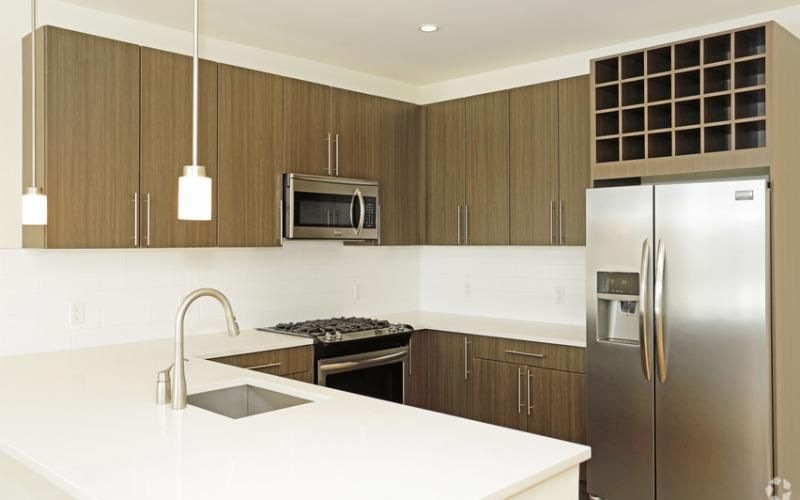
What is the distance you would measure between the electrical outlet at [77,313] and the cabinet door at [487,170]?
2.38m

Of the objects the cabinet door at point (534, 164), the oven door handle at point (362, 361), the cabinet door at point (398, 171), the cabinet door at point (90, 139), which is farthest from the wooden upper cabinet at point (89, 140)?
the cabinet door at point (534, 164)

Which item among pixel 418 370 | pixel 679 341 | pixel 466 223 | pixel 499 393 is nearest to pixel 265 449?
pixel 679 341

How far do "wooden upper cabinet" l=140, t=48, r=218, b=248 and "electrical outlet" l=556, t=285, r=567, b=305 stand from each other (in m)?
2.22

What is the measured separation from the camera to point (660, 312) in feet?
10.6

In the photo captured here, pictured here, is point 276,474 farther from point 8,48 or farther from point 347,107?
point 347,107

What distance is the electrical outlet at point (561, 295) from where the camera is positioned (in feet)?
14.6

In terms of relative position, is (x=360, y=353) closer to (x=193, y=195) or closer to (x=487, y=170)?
(x=487, y=170)

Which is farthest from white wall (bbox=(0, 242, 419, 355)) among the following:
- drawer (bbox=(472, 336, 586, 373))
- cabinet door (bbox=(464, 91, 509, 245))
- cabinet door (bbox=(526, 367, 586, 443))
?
cabinet door (bbox=(526, 367, 586, 443))

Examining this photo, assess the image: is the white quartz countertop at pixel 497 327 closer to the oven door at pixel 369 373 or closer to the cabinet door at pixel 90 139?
the oven door at pixel 369 373

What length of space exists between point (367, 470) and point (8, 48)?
2.87 m

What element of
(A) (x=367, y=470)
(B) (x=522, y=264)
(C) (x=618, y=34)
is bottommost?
(A) (x=367, y=470)

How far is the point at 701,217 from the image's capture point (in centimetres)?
315

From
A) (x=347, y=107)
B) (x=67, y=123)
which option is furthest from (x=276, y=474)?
(x=347, y=107)

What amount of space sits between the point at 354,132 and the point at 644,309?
83.3 inches
